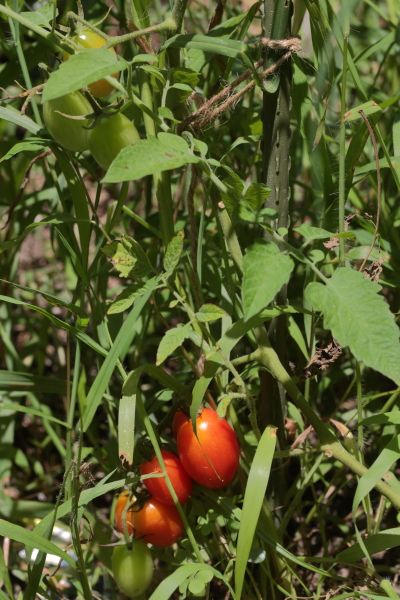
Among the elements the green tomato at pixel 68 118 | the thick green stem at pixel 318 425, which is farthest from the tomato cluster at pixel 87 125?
the thick green stem at pixel 318 425

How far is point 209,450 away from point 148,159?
1.34 feet

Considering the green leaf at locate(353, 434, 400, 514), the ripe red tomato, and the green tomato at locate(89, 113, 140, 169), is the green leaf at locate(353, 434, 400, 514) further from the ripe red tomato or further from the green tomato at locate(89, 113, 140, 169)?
the green tomato at locate(89, 113, 140, 169)

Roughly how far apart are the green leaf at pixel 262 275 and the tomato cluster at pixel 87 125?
230 millimetres

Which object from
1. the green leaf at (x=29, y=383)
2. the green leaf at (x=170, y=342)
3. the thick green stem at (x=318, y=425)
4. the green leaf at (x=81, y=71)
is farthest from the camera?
the green leaf at (x=29, y=383)

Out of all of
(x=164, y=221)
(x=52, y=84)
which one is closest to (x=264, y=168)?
(x=164, y=221)

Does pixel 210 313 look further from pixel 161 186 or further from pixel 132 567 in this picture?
pixel 132 567

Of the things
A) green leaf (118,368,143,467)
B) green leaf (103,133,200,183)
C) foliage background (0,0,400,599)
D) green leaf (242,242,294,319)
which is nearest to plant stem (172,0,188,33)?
foliage background (0,0,400,599)

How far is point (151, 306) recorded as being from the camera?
1.36 m

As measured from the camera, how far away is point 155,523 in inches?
43.3

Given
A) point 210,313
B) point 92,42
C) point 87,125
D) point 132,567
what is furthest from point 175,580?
point 92,42

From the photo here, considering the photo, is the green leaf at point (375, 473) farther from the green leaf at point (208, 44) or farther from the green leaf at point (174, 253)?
the green leaf at point (208, 44)

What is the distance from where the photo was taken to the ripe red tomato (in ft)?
3.60

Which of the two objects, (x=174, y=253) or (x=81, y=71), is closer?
(x=81, y=71)

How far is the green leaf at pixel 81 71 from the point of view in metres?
0.78
